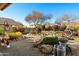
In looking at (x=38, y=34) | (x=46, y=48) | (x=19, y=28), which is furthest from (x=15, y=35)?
(x=46, y=48)

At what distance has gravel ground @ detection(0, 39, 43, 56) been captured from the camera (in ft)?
14.4

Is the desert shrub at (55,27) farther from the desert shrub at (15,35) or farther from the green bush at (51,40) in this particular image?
the desert shrub at (15,35)

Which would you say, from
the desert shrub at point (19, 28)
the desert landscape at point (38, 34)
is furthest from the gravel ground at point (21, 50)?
the desert shrub at point (19, 28)

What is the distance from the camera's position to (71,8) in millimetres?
4363

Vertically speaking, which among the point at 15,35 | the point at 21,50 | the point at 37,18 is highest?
the point at 37,18

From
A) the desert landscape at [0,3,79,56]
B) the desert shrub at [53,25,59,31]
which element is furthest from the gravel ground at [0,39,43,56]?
the desert shrub at [53,25,59,31]

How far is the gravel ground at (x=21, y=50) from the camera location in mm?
4379

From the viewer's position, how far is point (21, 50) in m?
4.39

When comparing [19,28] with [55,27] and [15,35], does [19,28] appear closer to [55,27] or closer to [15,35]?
[15,35]

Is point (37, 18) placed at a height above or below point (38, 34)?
above

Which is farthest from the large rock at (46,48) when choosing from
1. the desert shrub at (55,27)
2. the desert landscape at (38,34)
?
the desert shrub at (55,27)

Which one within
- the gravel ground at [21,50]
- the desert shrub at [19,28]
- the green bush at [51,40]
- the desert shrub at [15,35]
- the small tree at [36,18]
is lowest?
the gravel ground at [21,50]

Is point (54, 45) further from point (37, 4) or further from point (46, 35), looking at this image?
point (37, 4)

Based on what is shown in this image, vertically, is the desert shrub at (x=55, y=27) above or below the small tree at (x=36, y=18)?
below
